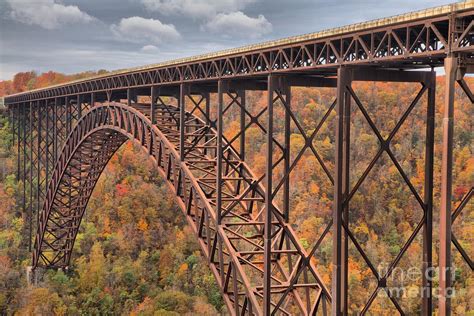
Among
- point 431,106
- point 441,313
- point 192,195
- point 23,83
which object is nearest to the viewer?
point 441,313

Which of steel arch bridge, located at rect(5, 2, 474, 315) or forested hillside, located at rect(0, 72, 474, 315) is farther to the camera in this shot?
forested hillside, located at rect(0, 72, 474, 315)

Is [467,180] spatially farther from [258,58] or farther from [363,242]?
[258,58]

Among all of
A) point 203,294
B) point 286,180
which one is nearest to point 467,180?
point 203,294

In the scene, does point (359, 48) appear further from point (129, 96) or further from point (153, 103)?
point (129, 96)

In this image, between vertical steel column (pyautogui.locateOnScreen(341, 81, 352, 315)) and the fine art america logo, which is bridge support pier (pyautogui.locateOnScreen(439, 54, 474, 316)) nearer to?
the fine art america logo

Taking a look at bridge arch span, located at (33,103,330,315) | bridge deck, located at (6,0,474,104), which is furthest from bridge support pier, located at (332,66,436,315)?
bridge arch span, located at (33,103,330,315)

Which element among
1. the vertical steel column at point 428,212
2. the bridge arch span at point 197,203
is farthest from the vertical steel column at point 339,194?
the bridge arch span at point 197,203
